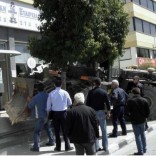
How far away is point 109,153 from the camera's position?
31.1 feet

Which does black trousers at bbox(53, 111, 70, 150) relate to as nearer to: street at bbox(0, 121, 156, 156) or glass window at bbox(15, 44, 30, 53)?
street at bbox(0, 121, 156, 156)

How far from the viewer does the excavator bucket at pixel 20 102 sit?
10820mm

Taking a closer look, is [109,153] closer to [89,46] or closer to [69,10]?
[89,46]

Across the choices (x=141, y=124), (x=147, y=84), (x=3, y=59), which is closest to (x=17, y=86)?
(x=3, y=59)

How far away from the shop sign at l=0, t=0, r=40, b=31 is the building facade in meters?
18.6

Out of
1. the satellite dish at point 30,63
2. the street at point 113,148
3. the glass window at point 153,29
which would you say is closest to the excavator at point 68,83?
the satellite dish at point 30,63

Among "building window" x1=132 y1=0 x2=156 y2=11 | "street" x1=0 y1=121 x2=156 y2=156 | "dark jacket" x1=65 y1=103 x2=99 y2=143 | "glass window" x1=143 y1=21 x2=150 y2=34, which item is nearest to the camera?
"dark jacket" x1=65 y1=103 x2=99 y2=143

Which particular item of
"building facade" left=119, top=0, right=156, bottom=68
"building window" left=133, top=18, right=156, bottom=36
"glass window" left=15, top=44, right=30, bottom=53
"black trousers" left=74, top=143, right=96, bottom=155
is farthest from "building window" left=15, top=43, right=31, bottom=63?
"building window" left=133, top=18, right=156, bottom=36

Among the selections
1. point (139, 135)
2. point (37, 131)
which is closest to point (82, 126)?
point (139, 135)

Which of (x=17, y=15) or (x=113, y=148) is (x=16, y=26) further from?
(x=113, y=148)

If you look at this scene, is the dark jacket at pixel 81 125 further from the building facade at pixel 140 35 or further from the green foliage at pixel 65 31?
the building facade at pixel 140 35

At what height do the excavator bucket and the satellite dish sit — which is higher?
the satellite dish

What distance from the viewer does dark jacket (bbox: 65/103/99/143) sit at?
670 cm

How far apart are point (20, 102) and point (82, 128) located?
506 centimetres
